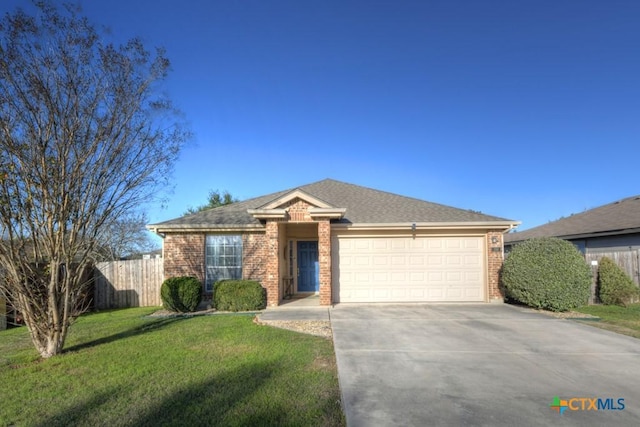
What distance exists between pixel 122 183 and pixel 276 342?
446cm

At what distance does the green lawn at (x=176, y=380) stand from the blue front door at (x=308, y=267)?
6.26 meters

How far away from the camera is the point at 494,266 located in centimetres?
1179

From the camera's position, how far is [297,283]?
14.3m

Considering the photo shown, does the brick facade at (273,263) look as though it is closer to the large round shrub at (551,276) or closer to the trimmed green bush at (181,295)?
the trimmed green bush at (181,295)

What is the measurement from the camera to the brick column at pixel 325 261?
1112 cm

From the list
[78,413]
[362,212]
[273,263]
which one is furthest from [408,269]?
[78,413]

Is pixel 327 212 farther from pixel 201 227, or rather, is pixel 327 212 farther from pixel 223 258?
pixel 201 227

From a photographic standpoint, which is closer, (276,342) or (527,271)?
(276,342)

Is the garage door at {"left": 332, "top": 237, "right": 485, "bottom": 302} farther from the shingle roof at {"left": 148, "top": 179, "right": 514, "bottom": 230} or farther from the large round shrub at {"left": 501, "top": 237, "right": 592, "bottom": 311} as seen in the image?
the large round shrub at {"left": 501, "top": 237, "right": 592, "bottom": 311}

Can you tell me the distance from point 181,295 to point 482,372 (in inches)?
326

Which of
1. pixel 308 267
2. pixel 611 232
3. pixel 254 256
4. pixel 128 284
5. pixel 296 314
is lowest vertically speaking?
pixel 296 314


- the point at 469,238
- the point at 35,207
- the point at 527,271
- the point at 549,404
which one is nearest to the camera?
the point at 549,404

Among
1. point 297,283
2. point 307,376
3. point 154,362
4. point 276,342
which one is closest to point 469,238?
point 297,283

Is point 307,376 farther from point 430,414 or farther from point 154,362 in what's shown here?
point 154,362
